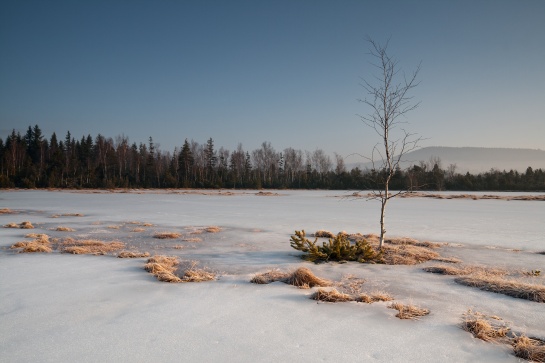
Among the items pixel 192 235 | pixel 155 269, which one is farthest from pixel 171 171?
pixel 155 269

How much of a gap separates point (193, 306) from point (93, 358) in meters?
1.64

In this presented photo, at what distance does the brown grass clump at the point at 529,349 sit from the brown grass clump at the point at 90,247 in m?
8.49

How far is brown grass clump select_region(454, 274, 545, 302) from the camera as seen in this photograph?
17.4 ft

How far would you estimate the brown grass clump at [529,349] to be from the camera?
132 inches

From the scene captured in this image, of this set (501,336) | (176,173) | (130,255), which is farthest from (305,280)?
(176,173)

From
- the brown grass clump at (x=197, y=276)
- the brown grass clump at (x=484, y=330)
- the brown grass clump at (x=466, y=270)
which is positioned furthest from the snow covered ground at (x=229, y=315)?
the brown grass clump at (x=466, y=270)

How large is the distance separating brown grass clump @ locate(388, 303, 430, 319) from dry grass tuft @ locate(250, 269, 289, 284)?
2161 mm

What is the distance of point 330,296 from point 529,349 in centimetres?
235

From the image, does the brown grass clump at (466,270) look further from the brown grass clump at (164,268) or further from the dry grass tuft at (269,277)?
the brown grass clump at (164,268)

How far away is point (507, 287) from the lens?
562cm

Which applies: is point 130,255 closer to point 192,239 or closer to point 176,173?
point 192,239

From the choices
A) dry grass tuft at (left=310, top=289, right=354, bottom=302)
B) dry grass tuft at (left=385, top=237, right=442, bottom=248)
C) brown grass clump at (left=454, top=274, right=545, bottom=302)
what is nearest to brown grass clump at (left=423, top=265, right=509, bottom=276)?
brown grass clump at (left=454, top=274, right=545, bottom=302)

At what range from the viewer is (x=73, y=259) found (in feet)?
26.4

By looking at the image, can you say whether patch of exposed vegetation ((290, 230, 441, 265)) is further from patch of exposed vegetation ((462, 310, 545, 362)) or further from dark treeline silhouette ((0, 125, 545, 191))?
dark treeline silhouette ((0, 125, 545, 191))
